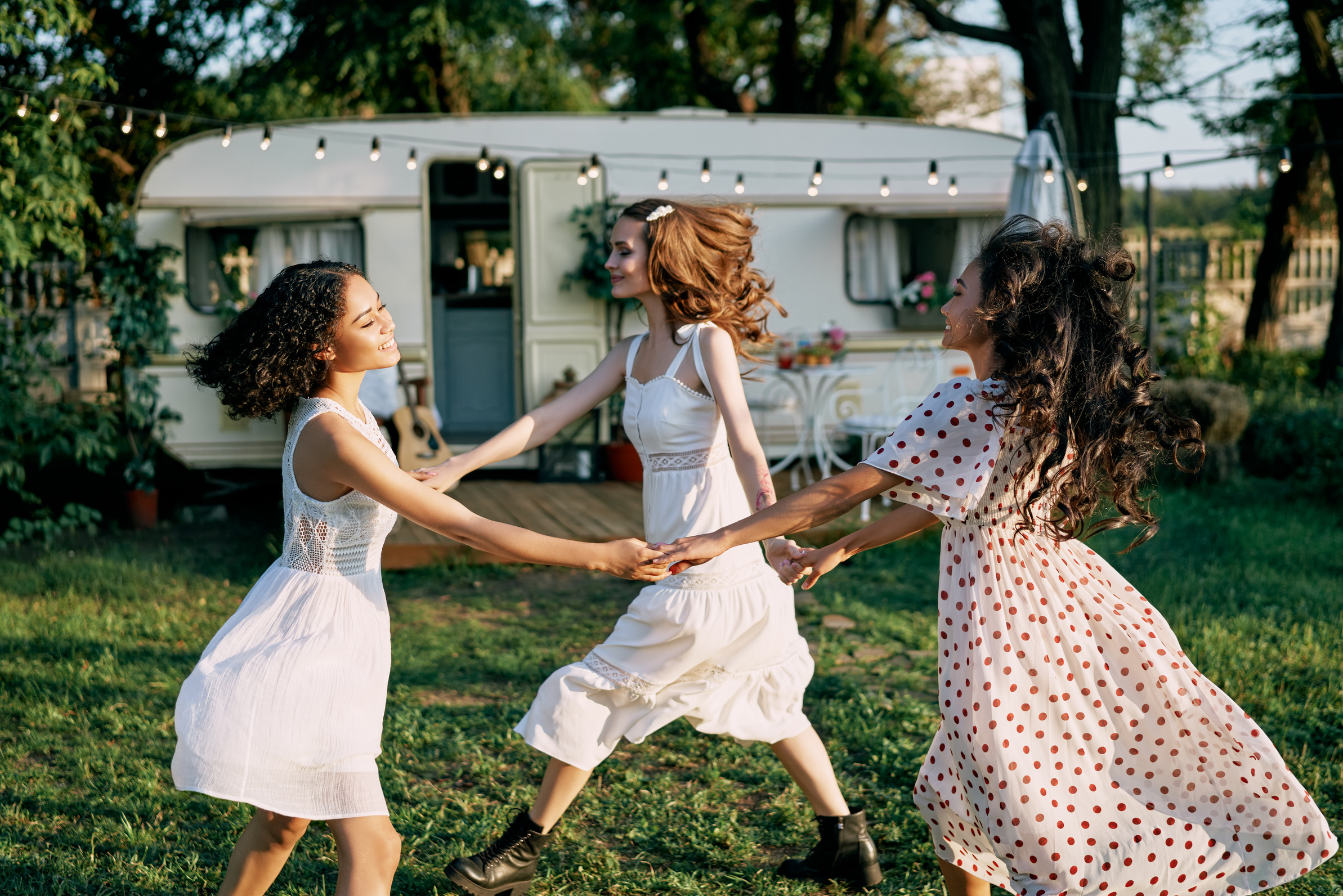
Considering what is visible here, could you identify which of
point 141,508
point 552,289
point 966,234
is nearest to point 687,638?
point 552,289

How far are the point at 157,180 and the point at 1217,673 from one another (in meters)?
7.66

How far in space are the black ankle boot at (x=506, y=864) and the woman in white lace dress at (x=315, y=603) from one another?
696 millimetres

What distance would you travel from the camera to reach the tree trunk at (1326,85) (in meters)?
10.8

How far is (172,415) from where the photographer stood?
8.23 meters

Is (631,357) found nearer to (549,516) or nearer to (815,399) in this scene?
(549,516)

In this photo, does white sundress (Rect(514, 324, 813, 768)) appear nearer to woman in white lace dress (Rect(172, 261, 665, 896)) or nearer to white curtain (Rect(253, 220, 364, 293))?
woman in white lace dress (Rect(172, 261, 665, 896))

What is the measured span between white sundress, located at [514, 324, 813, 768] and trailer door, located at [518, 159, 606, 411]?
6037 millimetres

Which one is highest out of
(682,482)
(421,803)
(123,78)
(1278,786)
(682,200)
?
(123,78)

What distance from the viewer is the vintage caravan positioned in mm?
8445

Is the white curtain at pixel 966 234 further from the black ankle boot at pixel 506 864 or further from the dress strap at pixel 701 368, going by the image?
the black ankle boot at pixel 506 864

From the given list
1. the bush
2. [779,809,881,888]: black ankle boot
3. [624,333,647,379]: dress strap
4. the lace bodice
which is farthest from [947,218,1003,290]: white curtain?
the lace bodice

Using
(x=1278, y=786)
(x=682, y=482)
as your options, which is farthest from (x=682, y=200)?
(x=1278, y=786)

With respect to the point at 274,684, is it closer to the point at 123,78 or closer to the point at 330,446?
the point at 330,446

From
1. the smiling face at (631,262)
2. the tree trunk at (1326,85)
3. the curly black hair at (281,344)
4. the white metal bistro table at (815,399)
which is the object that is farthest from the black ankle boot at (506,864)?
the tree trunk at (1326,85)
